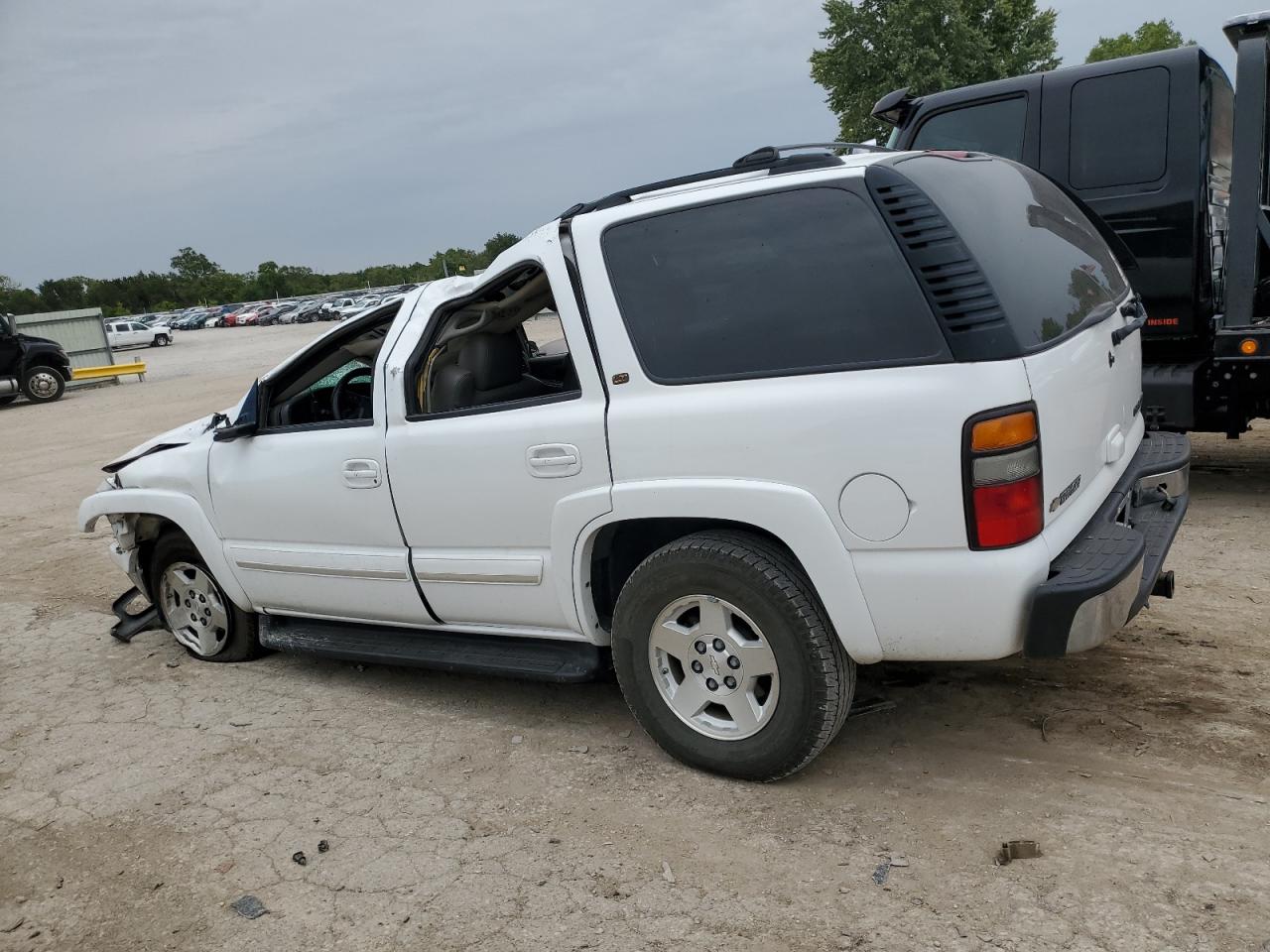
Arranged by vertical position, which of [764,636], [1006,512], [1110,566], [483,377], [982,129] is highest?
[982,129]

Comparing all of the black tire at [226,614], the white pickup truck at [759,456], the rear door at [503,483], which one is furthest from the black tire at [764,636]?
the black tire at [226,614]

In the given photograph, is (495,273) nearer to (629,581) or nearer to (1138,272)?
(629,581)

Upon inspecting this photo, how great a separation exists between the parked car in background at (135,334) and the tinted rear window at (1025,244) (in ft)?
158

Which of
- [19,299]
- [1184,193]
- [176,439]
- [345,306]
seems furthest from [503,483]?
[19,299]

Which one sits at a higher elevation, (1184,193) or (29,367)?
(29,367)

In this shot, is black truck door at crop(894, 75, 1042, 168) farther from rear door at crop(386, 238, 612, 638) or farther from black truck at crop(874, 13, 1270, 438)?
rear door at crop(386, 238, 612, 638)

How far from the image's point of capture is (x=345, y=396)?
16.3ft

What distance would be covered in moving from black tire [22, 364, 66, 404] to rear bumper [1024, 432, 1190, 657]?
23.1 m

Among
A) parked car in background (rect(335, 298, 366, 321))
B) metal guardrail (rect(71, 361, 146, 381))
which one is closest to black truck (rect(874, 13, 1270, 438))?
metal guardrail (rect(71, 361, 146, 381))

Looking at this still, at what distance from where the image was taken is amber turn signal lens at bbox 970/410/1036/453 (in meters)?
2.79

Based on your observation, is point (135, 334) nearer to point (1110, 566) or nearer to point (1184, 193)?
point (1184, 193)

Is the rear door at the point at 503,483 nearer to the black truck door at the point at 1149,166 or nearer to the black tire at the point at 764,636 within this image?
the black tire at the point at 764,636

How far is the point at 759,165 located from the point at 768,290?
1.66 ft

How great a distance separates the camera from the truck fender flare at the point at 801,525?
3.02m
